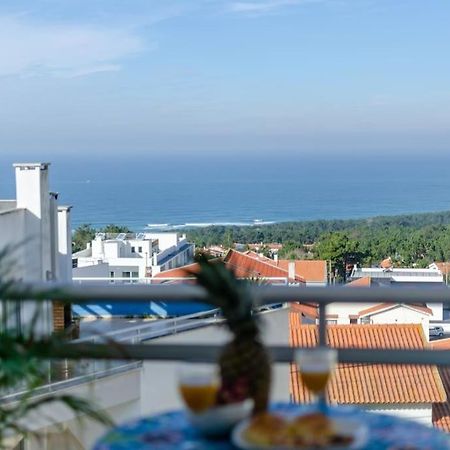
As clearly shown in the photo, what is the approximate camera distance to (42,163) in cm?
1200

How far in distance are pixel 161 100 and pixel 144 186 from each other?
167ft

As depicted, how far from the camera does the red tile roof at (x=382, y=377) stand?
9.13m

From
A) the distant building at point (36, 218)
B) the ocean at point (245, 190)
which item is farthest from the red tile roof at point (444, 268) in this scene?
the distant building at point (36, 218)

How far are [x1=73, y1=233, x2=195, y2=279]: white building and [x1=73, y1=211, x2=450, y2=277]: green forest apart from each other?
6.65 metres

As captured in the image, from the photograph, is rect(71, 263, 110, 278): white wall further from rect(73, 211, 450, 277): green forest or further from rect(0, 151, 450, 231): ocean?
rect(0, 151, 450, 231): ocean

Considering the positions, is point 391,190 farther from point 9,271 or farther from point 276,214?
point 9,271

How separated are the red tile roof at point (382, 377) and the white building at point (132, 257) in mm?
7201

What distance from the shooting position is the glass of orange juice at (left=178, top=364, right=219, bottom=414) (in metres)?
1.71

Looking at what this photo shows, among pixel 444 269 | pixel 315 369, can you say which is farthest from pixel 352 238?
pixel 315 369

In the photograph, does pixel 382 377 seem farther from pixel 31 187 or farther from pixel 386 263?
pixel 386 263

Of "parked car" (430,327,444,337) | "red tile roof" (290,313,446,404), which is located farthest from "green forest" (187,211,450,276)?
"red tile roof" (290,313,446,404)

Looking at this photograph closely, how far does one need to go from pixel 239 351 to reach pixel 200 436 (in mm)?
237

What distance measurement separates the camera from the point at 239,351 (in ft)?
5.56

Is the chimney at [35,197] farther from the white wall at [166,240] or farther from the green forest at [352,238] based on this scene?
the green forest at [352,238]
